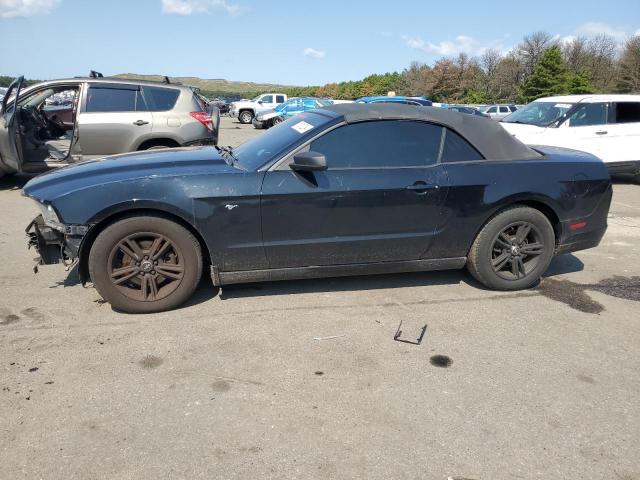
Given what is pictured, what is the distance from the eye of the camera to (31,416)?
8.24ft

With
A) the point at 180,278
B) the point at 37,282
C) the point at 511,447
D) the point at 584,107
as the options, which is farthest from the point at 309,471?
the point at 584,107

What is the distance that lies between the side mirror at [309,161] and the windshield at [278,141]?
7.8 inches

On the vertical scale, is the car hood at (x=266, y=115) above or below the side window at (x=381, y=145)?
above

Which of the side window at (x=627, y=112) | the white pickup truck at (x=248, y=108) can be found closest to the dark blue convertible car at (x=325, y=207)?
the side window at (x=627, y=112)

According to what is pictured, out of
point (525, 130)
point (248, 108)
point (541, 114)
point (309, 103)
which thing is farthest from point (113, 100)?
point (248, 108)

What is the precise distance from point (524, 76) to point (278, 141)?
58569 millimetres

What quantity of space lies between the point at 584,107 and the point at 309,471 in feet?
31.3

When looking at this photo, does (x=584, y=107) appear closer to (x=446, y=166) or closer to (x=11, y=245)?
(x=446, y=166)

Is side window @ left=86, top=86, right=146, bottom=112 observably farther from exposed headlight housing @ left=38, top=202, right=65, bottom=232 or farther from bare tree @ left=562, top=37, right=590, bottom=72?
bare tree @ left=562, top=37, right=590, bottom=72

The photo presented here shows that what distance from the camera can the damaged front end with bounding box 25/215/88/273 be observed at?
3.42 m

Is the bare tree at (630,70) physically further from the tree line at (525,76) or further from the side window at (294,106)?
the side window at (294,106)

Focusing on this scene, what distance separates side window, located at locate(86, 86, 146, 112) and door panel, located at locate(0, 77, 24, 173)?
1.03 m

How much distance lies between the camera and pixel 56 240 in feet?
11.5

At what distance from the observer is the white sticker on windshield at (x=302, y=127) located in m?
3.86
